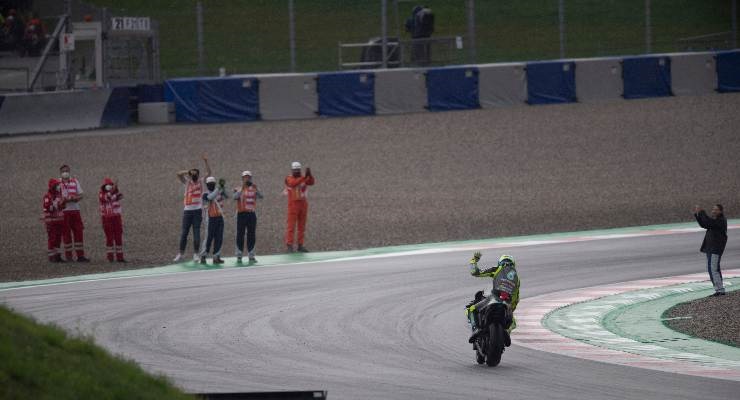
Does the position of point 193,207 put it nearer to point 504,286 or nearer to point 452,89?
point 504,286

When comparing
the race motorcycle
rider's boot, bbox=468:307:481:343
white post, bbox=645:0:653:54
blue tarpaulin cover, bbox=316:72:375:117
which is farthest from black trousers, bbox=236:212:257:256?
white post, bbox=645:0:653:54

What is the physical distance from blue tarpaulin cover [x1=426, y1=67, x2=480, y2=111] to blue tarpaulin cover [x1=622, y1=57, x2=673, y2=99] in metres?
5.23

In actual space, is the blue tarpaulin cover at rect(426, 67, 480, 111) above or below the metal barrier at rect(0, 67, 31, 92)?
below

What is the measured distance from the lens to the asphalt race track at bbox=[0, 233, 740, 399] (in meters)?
10.9

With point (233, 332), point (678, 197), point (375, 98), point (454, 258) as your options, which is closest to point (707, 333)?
point (233, 332)

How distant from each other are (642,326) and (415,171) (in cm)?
1576

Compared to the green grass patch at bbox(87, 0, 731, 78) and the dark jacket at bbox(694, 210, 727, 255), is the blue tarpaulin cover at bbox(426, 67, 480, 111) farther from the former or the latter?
the dark jacket at bbox(694, 210, 727, 255)

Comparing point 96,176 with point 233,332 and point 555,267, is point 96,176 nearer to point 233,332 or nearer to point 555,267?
point 555,267

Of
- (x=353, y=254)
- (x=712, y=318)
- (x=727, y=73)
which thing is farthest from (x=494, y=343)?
(x=727, y=73)

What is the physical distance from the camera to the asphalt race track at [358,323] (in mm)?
10898

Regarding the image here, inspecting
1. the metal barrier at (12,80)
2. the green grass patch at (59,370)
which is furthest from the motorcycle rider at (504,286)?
the metal barrier at (12,80)

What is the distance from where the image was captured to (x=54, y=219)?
2086 centimetres

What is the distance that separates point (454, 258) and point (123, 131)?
592 inches

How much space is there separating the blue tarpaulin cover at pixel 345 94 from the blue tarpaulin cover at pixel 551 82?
5157 mm
